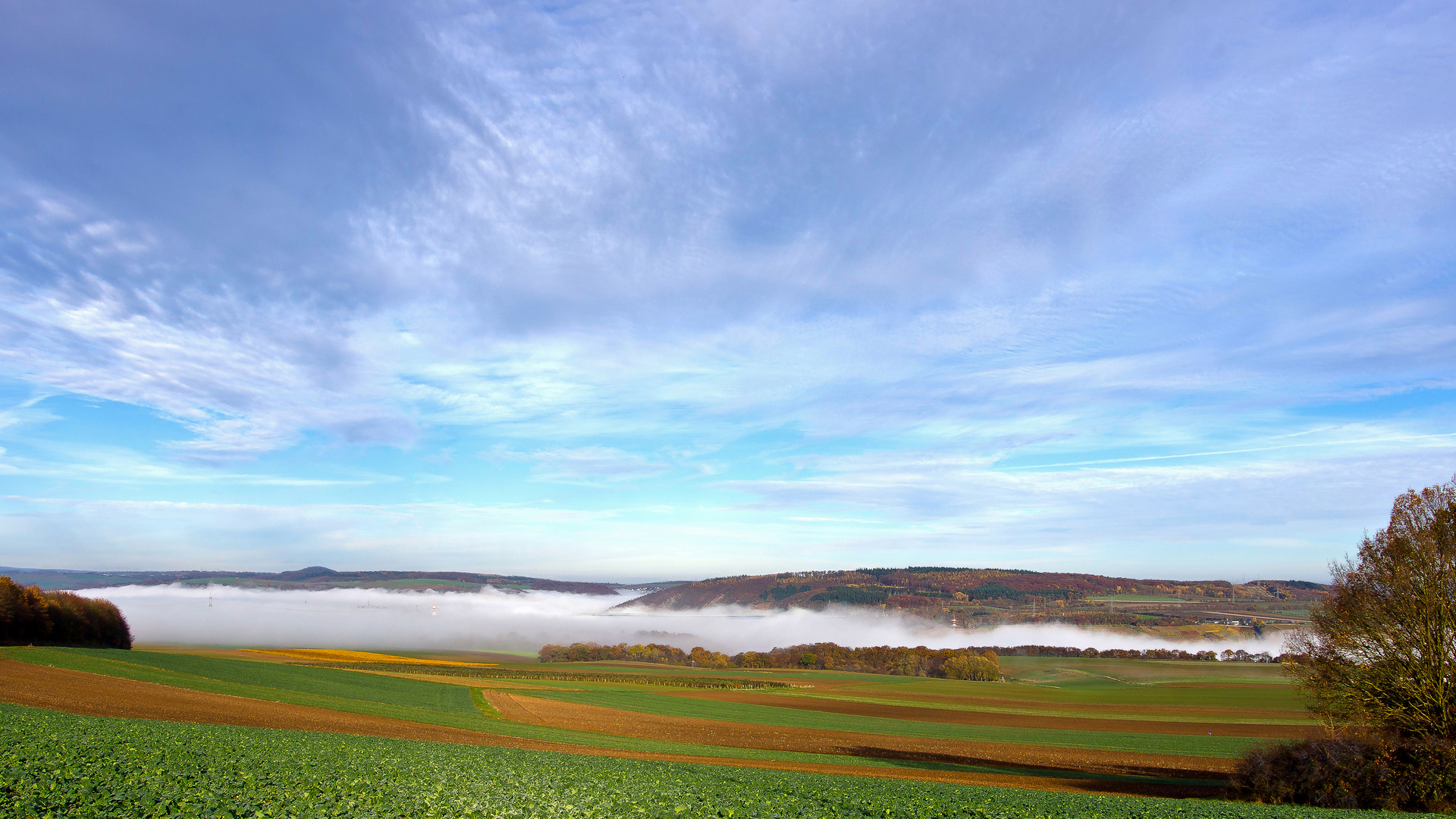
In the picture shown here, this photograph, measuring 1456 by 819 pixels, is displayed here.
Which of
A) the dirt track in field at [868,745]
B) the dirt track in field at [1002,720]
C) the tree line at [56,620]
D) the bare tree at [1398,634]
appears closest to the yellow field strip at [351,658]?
the tree line at [56,620]

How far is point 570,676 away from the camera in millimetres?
89438

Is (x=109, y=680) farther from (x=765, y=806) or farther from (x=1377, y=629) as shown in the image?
(x=1377, y=629)

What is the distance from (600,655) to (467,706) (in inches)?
3494

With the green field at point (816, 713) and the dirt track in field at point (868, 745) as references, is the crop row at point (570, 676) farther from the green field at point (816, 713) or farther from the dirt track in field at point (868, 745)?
the dirt track in field at point (868, 745)

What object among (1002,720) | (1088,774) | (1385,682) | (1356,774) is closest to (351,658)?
(1002,720)

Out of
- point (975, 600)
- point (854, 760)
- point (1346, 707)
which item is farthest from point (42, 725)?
point (975, 600)

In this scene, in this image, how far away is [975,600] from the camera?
199 meters

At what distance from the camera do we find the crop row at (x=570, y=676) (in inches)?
3332

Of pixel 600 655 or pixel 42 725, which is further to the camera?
pixel 600 655

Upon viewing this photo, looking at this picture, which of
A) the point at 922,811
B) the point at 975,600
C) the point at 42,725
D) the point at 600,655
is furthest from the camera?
the point at 975,600

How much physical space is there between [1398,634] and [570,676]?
3339 inches

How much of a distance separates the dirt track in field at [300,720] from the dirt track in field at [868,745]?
149 inches

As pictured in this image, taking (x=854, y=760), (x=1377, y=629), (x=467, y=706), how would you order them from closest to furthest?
(x=1377, y=629)
(x=854, y=760)
(x=467, y=706)

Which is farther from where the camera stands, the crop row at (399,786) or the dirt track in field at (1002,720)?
the dirt track in field at (1002,720)
